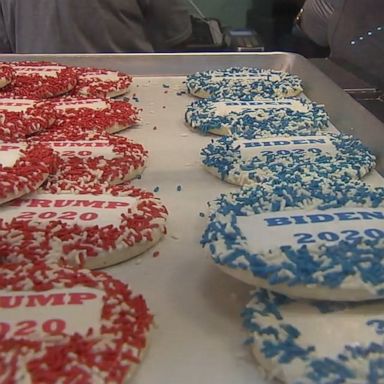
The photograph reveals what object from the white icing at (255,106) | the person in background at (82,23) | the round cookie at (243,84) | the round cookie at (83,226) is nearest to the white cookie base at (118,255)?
the round cookie at (83,226)

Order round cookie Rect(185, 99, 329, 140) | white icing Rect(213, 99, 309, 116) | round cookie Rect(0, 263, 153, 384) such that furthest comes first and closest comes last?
white icing Rect(213, 99, 309, 116) → round cookie Rect(185, 99, 329, 140) → round cookie Rect(0, 263, 153, 384)

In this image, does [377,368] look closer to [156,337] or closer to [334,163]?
[156,337]

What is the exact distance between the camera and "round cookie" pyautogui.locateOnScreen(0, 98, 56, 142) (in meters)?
1.45

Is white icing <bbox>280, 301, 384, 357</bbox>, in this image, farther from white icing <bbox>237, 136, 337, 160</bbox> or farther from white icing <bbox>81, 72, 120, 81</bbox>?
white icing <bbox>81, 72, 120, 81</bbox>

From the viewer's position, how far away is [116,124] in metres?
1.56

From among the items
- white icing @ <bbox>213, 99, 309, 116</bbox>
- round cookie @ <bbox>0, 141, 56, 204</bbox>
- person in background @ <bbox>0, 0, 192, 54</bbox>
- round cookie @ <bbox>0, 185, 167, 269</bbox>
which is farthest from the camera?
person in background @ <bbox>0, 0, 192, 54</bbox>

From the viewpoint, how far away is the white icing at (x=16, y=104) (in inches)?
61.6

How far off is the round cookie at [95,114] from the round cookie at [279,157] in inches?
9.8

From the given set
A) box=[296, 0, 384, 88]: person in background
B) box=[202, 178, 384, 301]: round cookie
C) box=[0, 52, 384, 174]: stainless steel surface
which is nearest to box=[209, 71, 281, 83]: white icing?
box=[0, 52, 384, 174]: stainless steel surface

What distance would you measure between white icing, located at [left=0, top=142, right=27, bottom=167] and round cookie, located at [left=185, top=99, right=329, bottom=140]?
45 centimetres

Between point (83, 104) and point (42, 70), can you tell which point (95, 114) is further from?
point (42, 70)

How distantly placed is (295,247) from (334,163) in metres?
0.47

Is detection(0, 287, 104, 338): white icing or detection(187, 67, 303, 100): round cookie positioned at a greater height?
detection(0, 287, 104, 338): white icing

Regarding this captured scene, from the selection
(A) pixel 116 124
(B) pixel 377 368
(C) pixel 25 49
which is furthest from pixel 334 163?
(C) pixel 25 49
